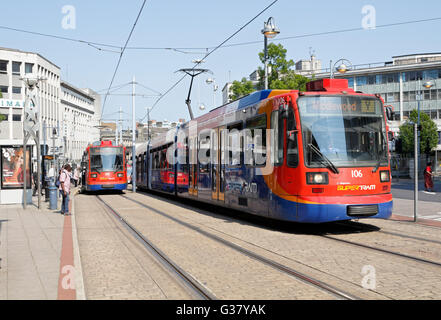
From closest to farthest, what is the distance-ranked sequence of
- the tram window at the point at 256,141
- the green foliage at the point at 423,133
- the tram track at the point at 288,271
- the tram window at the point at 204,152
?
1. the tram track at the point at 288,271
2. the tram window at the point at 256,141
3. the tram window at the point at 204,152
4. the green foliage at the point at 423,133

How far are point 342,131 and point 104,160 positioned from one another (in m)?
21.9

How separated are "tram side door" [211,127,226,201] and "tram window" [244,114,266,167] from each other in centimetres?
204

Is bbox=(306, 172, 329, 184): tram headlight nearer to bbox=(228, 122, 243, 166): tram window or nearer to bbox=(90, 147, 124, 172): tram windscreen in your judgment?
bbox=(228, 122, 243, 166): tram window

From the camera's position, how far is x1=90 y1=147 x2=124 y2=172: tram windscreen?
30594mm

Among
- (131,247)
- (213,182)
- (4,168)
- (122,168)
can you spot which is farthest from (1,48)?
(131,247)

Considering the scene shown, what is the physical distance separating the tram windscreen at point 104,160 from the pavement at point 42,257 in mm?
14661

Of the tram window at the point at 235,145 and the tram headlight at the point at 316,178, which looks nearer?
the tram headlight at the point at 316,178

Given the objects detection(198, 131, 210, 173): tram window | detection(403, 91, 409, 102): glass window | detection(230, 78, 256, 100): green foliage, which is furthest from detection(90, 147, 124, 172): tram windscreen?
detection(403, 91, 409, 102): glass window

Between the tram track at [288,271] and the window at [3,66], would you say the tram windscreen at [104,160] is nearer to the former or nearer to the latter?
the tram track at [288,271]

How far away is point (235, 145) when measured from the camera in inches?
554

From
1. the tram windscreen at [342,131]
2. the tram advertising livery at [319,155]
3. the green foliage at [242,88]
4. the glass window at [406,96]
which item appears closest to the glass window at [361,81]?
the glass window at [406,96]

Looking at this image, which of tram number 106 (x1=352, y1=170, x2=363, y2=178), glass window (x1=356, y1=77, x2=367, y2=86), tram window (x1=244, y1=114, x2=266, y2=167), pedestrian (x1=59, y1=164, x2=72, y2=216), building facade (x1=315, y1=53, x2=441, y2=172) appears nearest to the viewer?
tram number 106 (x1=352, y1=170, x2=363, y2=178)

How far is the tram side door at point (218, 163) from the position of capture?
15141 mm

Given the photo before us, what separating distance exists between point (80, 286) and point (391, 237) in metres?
6.35
